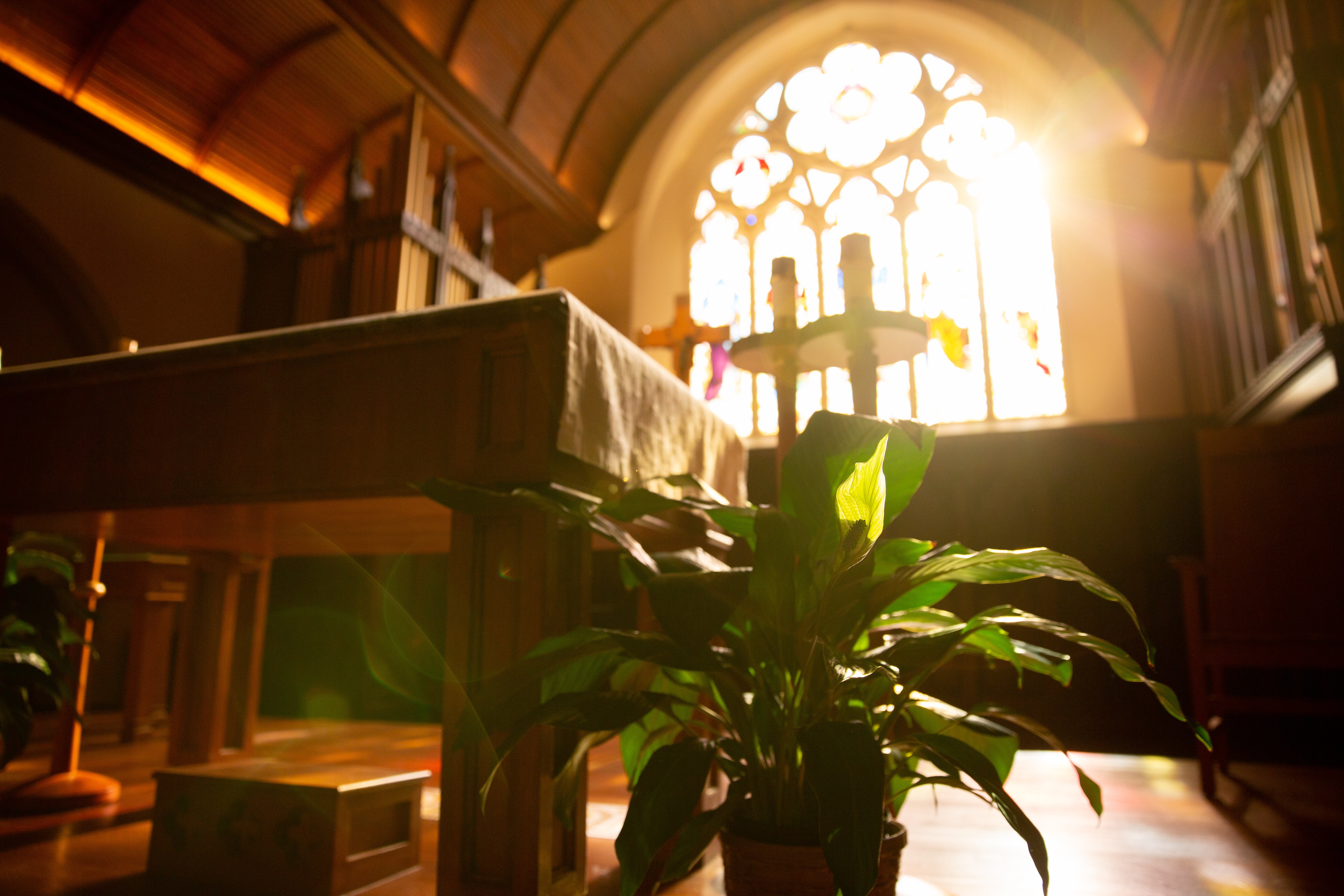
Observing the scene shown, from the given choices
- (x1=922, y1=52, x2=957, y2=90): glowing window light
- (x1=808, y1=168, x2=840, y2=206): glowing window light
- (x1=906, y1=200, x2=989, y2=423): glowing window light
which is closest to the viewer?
(x1=906, y1=200, x2=989, y2=423): glowing window light

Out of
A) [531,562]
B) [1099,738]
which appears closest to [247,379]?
[531,562]

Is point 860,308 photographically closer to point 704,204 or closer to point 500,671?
point 500,671

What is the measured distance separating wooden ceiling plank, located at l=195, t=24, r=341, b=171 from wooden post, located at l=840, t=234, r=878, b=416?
452cm

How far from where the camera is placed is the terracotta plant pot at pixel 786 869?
110cm

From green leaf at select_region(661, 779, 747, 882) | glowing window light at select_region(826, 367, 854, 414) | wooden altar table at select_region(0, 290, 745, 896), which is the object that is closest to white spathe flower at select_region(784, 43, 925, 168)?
glowing window light at select_region(826, 367, 854, 414)

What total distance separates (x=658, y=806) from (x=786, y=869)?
187 millimetres

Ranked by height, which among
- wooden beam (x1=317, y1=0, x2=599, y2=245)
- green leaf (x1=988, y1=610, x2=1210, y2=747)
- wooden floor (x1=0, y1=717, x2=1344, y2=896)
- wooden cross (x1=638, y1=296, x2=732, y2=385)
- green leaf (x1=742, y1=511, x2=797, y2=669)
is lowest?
wooden floor (x1=0, y1=717, x2=1344, y2=896)

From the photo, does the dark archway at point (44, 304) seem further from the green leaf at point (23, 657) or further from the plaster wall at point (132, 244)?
the green leaf at point (23, 657)

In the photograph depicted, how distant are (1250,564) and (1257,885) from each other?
182 cm

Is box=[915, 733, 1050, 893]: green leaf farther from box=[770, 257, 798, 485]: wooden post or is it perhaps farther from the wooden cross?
the wooden cross

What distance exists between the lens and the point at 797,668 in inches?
47.6

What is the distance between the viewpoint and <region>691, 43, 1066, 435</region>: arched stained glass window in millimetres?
6219

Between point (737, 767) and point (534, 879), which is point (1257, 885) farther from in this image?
point (534, 879)

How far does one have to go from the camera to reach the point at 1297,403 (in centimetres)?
366
